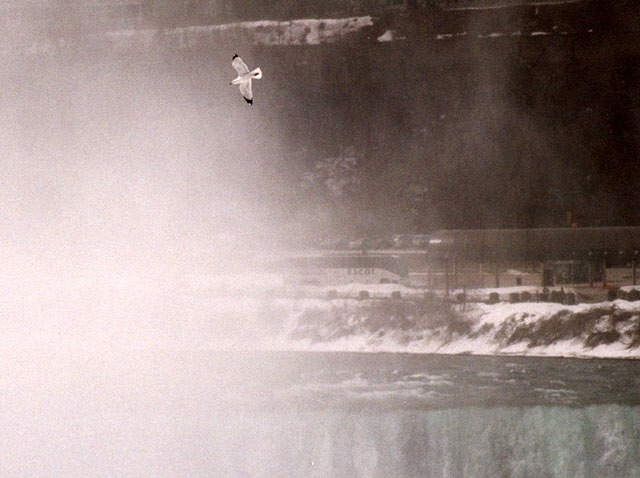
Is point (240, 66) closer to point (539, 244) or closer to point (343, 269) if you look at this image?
point (343, 269)

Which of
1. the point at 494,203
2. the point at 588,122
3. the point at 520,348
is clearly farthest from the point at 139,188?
the point at 588,122

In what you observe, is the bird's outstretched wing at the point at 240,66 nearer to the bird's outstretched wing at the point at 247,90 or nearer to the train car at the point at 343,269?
the bird's outstretched wing at the point at 247,90

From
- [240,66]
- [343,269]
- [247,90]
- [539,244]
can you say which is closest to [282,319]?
[343,269]

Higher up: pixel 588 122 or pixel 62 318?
pixel 588 122

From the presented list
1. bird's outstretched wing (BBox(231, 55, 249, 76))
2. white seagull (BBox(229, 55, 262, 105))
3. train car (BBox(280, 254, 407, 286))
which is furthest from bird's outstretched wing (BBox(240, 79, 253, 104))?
train car (BBox(280, 254, 407, 286))

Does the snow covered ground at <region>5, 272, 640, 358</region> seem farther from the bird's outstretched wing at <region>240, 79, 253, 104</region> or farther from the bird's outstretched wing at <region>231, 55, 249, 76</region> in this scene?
the bird's outstretched wing at <region>231, 55, 249, 76</region>

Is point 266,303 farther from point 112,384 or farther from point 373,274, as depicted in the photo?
point 112,384

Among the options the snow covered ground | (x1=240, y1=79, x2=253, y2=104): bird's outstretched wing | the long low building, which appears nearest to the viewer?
the snow covered ground

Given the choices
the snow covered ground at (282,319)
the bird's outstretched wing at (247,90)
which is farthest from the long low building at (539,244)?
the bird's outstretched wing at (247,90)
